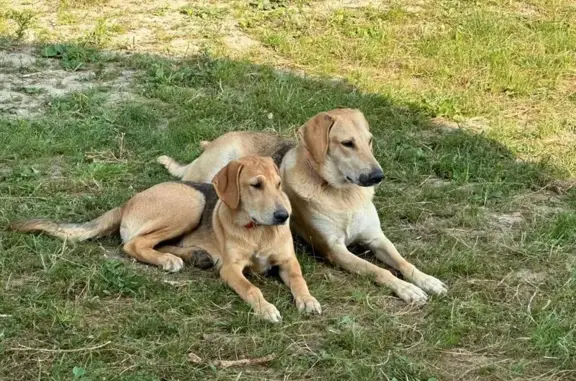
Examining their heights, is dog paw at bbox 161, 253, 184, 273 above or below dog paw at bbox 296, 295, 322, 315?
below

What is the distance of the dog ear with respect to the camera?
6352 millimetres

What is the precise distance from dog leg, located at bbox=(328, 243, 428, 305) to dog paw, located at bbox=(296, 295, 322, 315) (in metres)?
0.58

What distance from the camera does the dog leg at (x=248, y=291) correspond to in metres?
5.44

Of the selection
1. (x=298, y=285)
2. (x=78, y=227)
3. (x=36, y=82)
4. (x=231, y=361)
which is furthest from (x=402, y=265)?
(x=36, y=82)

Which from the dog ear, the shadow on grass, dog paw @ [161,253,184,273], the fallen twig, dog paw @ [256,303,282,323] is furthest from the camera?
the dog ear

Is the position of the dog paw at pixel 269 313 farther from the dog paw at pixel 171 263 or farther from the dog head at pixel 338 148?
the dog head at pixel 338 148

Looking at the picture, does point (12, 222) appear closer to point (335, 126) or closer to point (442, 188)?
point (335, 126)

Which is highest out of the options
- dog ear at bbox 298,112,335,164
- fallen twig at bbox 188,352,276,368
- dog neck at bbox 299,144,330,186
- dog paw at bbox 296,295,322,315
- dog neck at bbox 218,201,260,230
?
dog ear at bbox 298,112,335,164

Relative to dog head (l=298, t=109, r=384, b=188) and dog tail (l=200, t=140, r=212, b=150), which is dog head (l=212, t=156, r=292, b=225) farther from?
dog tail (l=200, t=140, r=212, b=150)

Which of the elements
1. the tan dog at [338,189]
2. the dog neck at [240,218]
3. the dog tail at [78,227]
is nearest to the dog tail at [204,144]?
the tan dog at [338,189]

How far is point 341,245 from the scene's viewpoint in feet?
20.9

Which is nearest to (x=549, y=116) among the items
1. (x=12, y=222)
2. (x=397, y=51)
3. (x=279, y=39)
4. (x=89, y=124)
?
(x=397, y=51)

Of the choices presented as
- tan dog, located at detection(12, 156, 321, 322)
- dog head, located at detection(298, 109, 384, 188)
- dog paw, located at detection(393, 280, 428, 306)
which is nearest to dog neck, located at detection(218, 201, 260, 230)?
tan dog, located at detection(12, 156, 321, 322)

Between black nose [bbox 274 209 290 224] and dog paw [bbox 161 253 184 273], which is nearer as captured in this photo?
black nose [bbox 274 209 290 224]
